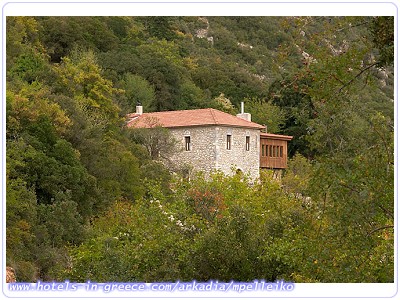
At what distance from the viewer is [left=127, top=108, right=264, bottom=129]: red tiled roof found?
43.7 meters

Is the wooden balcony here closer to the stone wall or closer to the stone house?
the stone house

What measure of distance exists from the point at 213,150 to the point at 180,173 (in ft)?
9.20

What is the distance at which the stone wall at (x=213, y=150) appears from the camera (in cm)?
4369

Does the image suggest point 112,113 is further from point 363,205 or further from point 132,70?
point 363,205

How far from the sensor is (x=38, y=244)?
82.0ft

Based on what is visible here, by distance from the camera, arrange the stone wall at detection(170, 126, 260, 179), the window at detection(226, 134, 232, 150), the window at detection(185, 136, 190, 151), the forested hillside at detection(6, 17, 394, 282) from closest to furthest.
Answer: the forested hillside at detection(6, 17, 394, 282) → the stone wall at detection(170, 126, 260, 179) → the window at detection(185, 136, 190, 151) → the window at detection(226, 134, 232, 150)

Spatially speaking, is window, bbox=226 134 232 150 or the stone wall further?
window, bbox=226 134 232 150

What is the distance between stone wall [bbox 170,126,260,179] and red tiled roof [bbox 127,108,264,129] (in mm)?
277

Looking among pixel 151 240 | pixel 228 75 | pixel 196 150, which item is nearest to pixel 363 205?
pixel 151 240

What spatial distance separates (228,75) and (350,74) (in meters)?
48.8

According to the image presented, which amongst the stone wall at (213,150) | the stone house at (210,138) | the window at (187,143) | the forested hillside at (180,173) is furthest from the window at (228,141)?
the forested hillside at (180,173)

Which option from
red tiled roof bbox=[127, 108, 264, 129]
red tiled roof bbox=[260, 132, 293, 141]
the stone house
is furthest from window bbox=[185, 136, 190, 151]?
red tiled roof bbox=[260, 132, 293, 141]

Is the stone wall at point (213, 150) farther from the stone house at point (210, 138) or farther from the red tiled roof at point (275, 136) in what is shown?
the red tiled roof at point (275, 136)

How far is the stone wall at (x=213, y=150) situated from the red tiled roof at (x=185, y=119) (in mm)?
277
